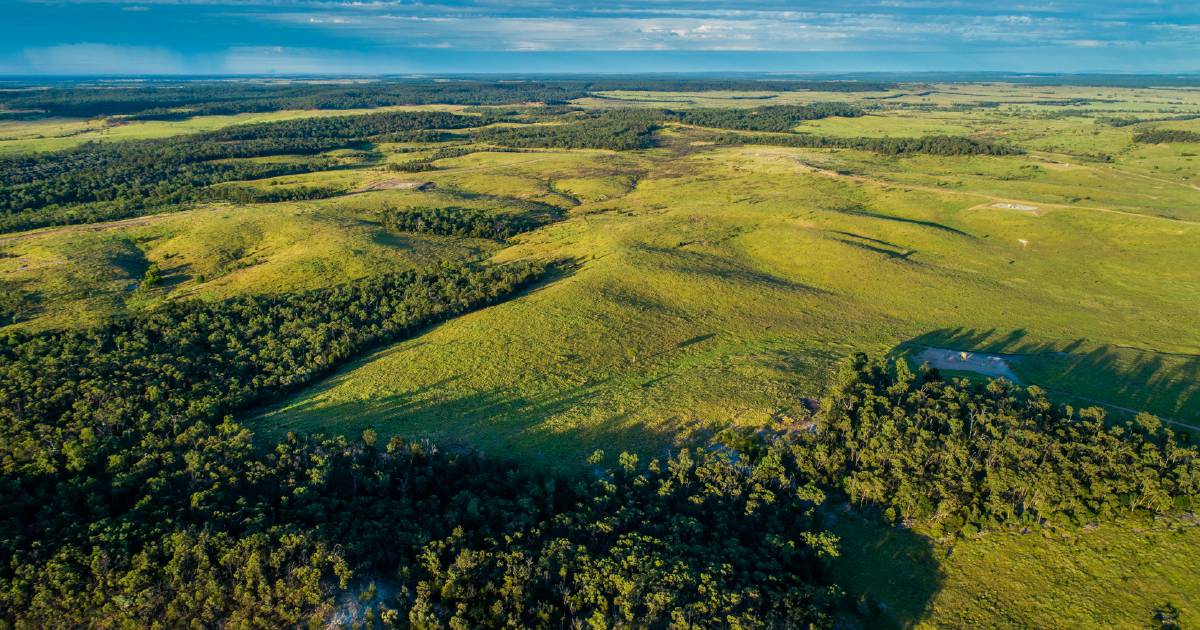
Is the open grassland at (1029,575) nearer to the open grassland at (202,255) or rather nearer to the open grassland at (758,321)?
the open grassland at (758,321)

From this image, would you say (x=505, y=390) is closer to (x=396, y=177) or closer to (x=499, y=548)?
(x=499, y=548)

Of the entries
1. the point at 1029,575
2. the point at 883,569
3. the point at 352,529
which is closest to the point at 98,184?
the point at 352,529

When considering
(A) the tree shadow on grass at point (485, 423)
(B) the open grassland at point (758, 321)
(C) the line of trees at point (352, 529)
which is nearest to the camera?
(C) the line of trees at point (352, 529)

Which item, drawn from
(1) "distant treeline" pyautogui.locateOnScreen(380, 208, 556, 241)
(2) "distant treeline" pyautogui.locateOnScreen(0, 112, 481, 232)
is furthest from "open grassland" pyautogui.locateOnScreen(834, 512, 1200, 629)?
(2) "distant treeline" pyautogui.locateOnScreen(0, 112, 481, 232)

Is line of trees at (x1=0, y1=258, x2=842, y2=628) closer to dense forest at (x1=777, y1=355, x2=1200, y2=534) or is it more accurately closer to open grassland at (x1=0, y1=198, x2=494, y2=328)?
dense forest at (x1=777, y1=355, x2=1200, y2=534)

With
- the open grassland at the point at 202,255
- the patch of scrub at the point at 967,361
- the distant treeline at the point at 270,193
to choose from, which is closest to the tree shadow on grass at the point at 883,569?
the patch of scrub at the point at 967,361


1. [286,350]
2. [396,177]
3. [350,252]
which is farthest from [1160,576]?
[396,177]
